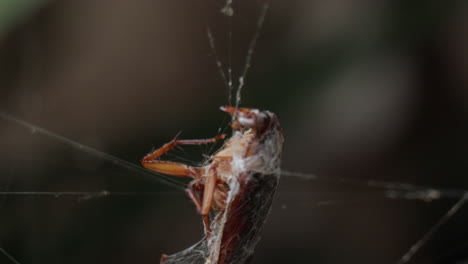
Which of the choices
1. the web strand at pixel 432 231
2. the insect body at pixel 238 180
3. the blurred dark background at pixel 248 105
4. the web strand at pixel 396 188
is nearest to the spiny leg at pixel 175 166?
the insect body at pixel 238 180

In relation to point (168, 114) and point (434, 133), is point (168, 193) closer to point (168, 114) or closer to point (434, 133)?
point (168, 114)

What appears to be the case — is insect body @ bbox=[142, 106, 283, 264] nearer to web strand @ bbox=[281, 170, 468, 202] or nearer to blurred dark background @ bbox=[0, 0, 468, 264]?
blurred dark background @ bbox=[0, 0, 468, 264]

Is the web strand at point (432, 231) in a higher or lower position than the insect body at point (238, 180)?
lower

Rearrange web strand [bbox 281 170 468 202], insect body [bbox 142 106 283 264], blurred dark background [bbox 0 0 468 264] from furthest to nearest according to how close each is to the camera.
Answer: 1. web strand [bbox 281 170 468 202]
2. blurred dark background [bbox 0 0 468 264]
3. insect body [bbox 142 106 283 264]

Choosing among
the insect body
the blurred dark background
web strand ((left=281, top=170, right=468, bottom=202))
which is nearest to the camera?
the insect body

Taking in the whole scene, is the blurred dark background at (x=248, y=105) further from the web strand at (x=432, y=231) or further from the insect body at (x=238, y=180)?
the insect body at (x=238, y=180)

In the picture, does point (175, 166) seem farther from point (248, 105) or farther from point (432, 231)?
point (432, 231)

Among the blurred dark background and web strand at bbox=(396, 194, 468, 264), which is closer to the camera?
the blurred dark background

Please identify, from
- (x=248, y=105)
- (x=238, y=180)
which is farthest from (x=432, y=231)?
(x=238, y=180)

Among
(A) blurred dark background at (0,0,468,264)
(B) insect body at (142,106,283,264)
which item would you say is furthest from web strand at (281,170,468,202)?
(B) insect body at (142,106,283,264)
